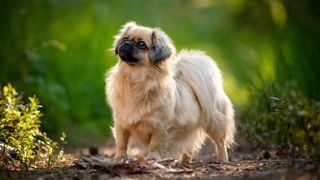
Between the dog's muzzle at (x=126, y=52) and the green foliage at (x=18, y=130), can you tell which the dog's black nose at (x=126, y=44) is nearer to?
the dog's muzzle at (x=126, y=52)

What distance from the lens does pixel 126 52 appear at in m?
5.98

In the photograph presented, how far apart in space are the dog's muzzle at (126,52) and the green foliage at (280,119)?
123 cm

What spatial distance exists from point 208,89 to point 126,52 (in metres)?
1.02

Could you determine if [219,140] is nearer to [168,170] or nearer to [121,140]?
[121,140]

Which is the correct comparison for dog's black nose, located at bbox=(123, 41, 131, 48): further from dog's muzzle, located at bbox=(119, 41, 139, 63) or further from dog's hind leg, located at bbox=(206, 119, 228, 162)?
dog's hind leg, located at bbox=(206, 119, 228, 162)

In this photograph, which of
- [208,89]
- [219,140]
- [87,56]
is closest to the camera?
[208,89]

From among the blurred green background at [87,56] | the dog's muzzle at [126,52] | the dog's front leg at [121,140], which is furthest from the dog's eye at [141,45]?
the blurred green background at [87,56]

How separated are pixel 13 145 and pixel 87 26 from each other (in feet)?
18.3

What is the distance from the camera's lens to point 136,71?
6066 mm

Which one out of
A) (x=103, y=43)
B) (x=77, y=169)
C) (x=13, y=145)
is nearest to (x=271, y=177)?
(x=77, y=169)

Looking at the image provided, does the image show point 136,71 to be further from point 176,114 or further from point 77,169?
point 77,169

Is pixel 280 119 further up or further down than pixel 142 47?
further down

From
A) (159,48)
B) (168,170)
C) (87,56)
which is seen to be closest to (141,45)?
(159,48)

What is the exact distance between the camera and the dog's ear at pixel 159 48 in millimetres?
6086
